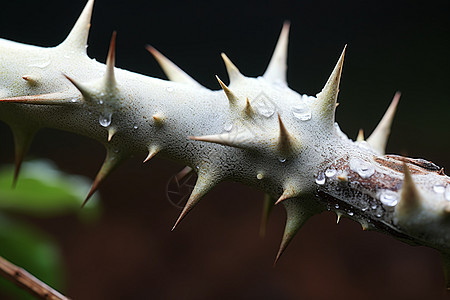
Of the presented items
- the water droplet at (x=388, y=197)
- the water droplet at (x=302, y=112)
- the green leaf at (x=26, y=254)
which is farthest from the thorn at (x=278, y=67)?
the green leaf at (x=26, y=254)

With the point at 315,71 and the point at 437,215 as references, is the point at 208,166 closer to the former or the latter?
the point at 437,215

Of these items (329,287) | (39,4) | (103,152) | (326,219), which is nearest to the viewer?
(329,287)

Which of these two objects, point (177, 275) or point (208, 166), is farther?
point (177, 275)

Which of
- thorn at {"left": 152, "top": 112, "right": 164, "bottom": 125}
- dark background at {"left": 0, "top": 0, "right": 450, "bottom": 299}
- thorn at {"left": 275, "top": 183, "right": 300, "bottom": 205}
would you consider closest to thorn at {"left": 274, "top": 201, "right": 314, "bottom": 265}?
thorn at {"left": 275, "top": 183, "right": 300, "bottom": 205}

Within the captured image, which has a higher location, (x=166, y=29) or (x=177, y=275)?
(x=166, y=29)

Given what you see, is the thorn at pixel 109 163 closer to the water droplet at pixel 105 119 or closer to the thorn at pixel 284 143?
the water droplet at pixel 105 119

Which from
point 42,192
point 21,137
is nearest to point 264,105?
point 21,137

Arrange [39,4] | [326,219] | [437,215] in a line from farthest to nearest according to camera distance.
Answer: [39,4] < [326,219] < [437,215]

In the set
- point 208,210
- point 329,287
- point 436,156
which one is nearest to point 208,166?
point 329,287
